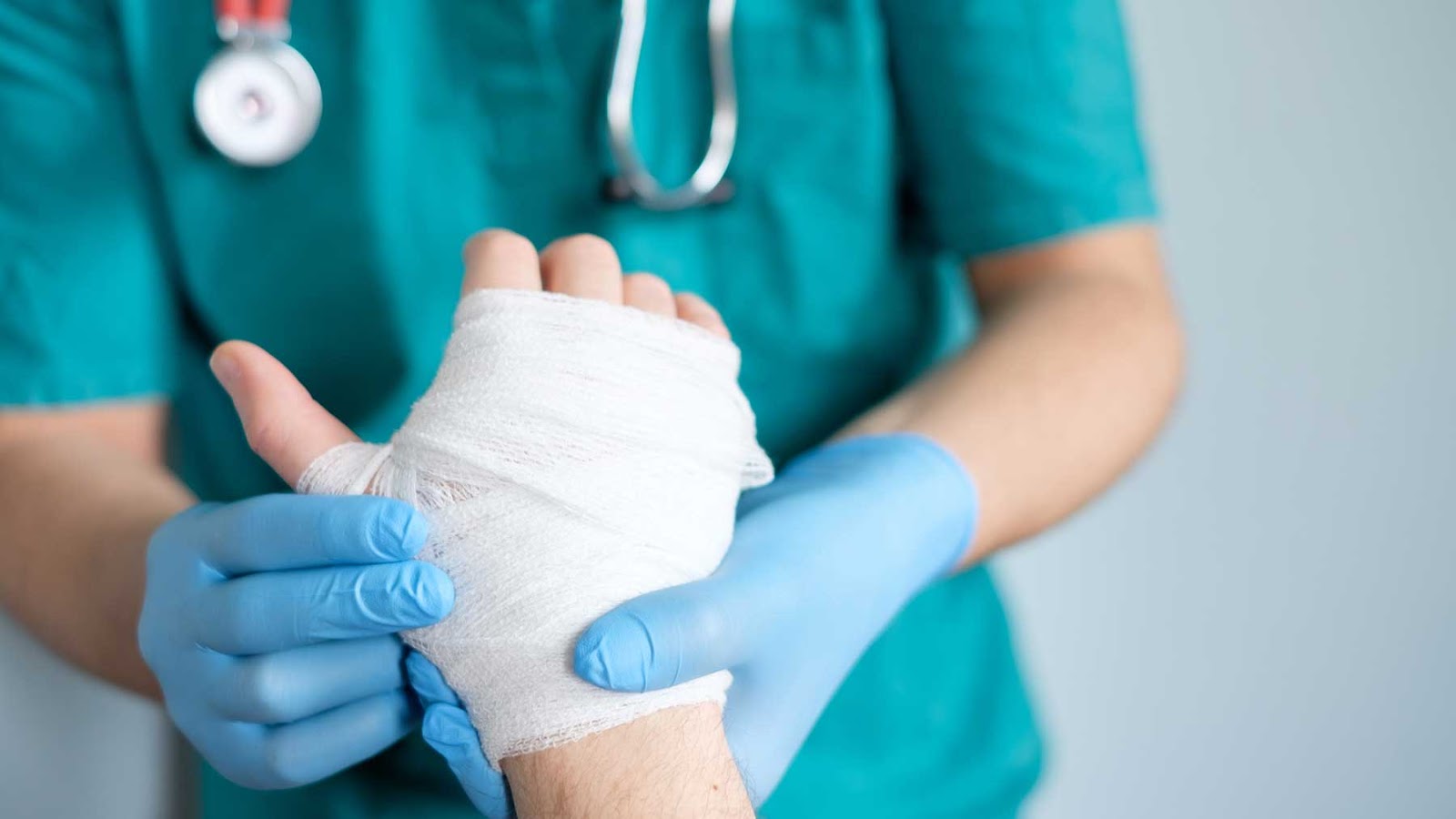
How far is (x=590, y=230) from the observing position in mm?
812

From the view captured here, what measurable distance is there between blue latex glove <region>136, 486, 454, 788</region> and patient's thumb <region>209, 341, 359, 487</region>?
0.03 meters

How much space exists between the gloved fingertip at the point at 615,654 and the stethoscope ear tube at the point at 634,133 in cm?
32

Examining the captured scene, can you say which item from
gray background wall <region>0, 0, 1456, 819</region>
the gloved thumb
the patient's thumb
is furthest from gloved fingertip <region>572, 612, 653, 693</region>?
gray background wall <region>0, 0, 1456, 819</region>

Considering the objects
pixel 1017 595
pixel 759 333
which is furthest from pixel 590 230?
pixel 1017 595

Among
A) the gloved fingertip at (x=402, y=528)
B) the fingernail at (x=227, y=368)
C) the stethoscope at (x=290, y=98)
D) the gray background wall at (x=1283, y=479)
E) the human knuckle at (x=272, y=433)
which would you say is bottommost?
the gray background wall at (x=1283, y=479)

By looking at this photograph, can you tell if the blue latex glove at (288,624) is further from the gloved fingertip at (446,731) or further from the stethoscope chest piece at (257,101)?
the stethoscope chest piece at (257,101)

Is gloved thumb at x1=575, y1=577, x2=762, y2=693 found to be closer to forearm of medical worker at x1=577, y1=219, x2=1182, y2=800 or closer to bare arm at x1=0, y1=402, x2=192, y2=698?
forearm of medical worker at x1=577, y1=219, x2=1182, y2=800

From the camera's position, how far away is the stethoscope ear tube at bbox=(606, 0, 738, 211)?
2.49 ft

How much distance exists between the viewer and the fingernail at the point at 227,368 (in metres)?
0.63

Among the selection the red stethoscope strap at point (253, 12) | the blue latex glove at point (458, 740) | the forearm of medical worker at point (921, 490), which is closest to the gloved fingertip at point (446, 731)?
the blue latex glove at point (458, 740)

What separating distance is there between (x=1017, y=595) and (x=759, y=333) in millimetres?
541

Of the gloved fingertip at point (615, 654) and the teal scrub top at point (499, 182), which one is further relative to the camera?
the teal scrub top at point (499, 182)

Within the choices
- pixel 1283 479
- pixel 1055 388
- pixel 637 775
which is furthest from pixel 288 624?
pixel 1283 479

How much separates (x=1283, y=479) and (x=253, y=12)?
0.97 metres
